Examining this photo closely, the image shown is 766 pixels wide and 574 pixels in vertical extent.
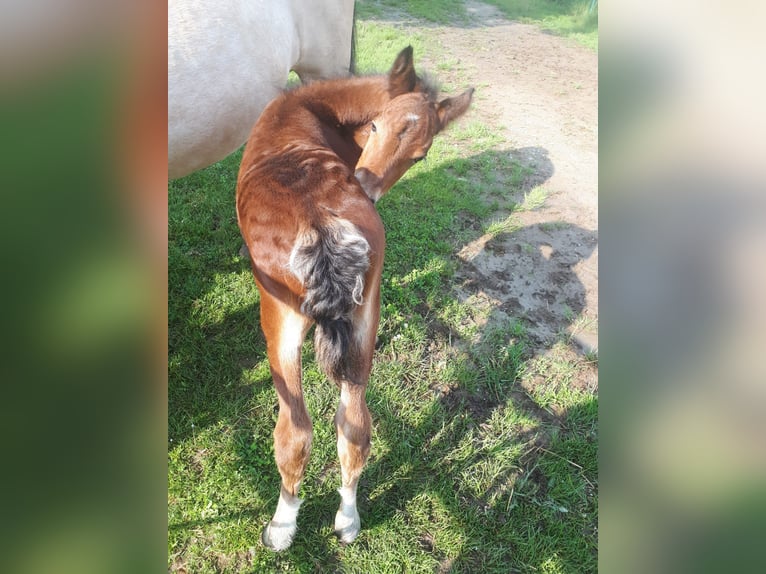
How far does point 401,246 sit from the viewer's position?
11.3 feet

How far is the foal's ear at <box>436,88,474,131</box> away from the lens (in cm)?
235

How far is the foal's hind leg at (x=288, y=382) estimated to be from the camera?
1.68 metres

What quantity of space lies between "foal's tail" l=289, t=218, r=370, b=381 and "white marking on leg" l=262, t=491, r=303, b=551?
2.30ft

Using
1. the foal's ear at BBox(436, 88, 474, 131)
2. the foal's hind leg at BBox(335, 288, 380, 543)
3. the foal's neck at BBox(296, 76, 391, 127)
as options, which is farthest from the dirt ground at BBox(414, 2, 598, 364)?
the foal's hind leg at BBox(335, 288, 380, 543)

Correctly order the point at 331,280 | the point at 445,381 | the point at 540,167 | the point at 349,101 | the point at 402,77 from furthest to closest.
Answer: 1. the point at 540,167
2. the point at 445,381
3. the point at 349,101
4. the point at 402,77
5. the point at 331,280

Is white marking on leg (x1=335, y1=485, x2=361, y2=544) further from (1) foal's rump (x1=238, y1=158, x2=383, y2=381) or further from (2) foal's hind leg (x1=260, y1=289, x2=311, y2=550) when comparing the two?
(1) foal's rump (x1=238, y1=158, x2=383, y2=381)

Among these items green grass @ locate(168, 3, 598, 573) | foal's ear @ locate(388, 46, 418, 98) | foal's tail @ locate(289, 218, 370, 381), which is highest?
foal's ear @ locate(388, 46, 418, 98)

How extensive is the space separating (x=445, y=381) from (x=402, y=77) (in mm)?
1562

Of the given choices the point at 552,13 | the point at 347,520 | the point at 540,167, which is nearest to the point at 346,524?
the point at 347,520

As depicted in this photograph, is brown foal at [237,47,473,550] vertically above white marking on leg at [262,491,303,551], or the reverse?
brown foal at [237,47,473,550]

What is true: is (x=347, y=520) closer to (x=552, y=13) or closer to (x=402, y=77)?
(x=402, y=77)

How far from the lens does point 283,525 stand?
6.27ft
